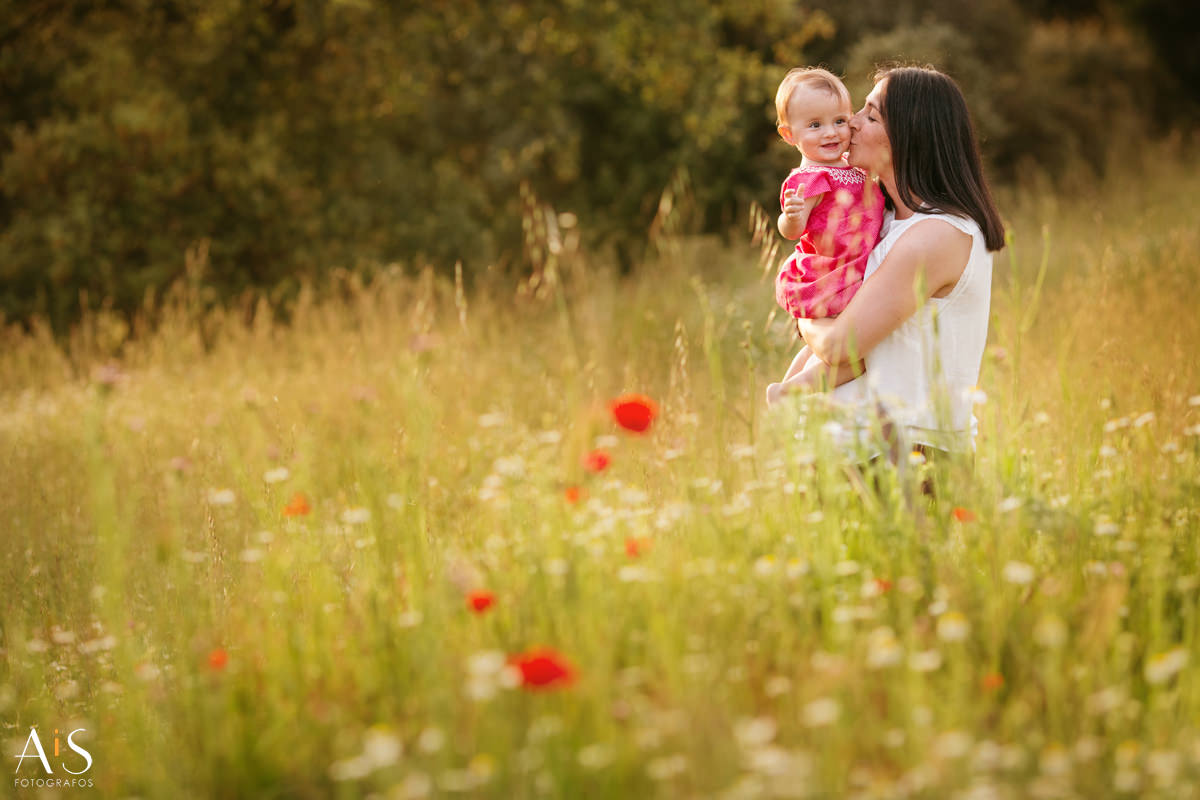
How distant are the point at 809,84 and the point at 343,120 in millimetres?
9623

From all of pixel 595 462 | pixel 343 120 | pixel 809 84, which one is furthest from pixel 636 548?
pixel 343 120

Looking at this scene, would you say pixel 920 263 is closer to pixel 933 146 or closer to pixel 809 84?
pixel 933 146

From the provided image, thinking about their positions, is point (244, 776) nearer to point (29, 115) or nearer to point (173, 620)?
point (173, 620)

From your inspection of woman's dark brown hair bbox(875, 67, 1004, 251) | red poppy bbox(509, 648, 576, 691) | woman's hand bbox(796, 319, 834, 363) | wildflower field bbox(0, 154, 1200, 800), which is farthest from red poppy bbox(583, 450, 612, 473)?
woman's dark brown hair bbox(875, 67, 1004, 251)

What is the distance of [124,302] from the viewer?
11039 millimetres

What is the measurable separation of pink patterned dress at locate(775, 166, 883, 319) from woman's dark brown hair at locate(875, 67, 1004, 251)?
0.40 ft

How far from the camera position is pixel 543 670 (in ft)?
5.02

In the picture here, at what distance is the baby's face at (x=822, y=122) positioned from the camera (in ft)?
9.80

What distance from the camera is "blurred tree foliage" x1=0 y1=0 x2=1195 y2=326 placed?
10.3m

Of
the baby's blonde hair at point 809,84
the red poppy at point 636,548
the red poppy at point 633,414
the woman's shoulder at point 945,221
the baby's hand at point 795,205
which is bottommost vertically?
the red poppy at point 636,548

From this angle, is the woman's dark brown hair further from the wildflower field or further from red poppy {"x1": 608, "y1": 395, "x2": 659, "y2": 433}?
red poppy {"x1": 608, "y1": 395, "x2": 659, "y2": 433}

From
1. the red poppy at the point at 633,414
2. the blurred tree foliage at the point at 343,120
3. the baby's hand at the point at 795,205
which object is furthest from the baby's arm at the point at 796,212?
the blurred tree foliage at the point at 343,120

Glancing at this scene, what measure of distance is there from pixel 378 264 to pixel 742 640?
9822 mm

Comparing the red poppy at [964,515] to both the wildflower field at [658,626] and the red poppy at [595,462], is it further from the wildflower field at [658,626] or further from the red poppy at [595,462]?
the red poppy at [595,462]
